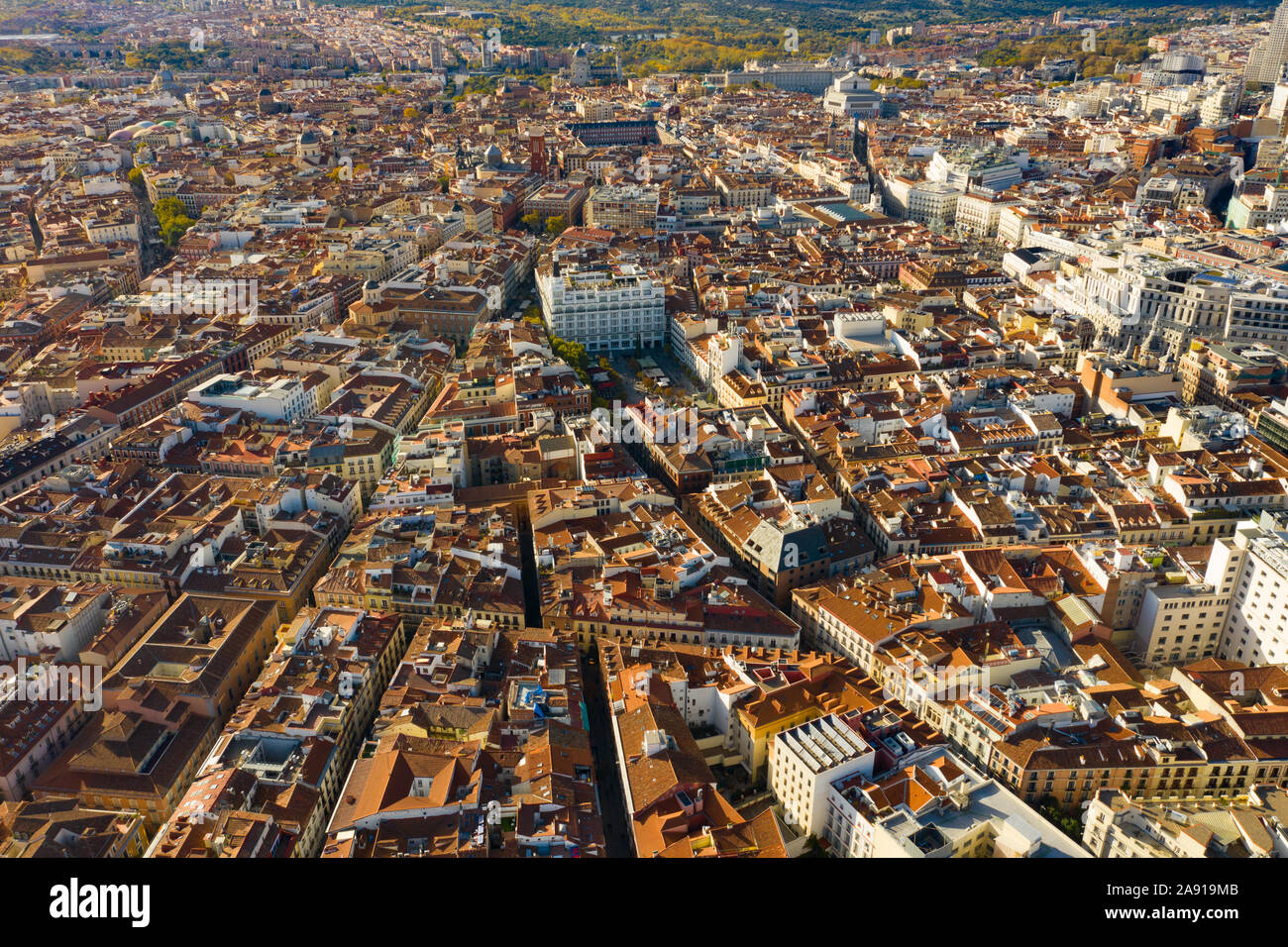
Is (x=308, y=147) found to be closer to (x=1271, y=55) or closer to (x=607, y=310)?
(x=607, y=310)

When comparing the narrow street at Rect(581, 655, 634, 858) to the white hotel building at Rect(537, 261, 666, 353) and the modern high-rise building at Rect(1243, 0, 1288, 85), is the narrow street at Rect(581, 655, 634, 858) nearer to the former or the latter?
the white hotel building at Rect(537, 261, 666, 353)

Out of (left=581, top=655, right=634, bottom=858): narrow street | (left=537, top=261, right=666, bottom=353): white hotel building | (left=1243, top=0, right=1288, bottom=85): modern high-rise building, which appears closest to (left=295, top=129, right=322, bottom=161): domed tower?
(left=537, top=261, right=666, bottom=353): white hotel building

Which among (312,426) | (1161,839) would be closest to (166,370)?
(312,426)

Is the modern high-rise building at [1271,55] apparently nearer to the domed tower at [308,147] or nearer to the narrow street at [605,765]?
the domed tower at [308,147]

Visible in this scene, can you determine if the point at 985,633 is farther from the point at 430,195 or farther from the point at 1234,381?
the point at 430,195

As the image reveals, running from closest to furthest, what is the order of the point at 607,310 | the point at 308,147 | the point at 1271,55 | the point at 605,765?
the point at 605,765
the point at 607,310
the point at 308,147
the point at 1271,55

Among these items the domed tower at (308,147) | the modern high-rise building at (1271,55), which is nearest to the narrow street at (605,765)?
the domed tower at (308,147)

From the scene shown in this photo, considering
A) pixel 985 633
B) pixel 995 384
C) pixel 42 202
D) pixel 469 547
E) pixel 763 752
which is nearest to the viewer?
pixel 763 752

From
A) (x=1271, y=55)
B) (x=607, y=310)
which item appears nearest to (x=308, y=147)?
(x=607, y=310)
